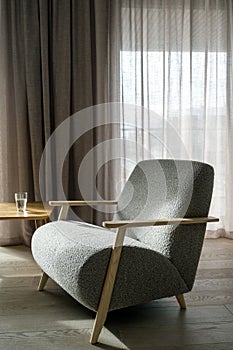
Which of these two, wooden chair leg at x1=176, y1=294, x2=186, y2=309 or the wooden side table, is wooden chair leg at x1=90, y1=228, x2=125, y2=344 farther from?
the wooden side table

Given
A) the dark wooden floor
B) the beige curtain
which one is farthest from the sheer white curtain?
the dark wooden floor

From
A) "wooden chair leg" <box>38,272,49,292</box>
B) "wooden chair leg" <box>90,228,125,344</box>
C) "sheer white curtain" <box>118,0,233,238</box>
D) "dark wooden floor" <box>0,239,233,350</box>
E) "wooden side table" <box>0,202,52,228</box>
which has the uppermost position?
"sheer white curtain" <box>118,0,233,238</box>

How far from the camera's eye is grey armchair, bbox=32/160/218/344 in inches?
84.1

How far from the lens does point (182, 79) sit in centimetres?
399

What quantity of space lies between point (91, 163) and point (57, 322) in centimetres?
171

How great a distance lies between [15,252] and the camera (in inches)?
143

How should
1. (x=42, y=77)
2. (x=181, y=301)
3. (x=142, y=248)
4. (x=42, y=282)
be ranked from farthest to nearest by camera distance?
(x=42, y=77) → (x=42, y=282) → (x=181, y=301) → (x=142, y=248)

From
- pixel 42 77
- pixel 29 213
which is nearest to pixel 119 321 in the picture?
pixel 29 213

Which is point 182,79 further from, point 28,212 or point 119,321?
point 119,321

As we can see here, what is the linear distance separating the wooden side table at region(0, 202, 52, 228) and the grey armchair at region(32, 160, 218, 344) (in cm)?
9

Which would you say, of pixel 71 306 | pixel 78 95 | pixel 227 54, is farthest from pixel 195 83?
pixel 71 306

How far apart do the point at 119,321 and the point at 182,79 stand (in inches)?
91.2

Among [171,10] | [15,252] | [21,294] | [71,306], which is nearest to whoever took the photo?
[71,306]

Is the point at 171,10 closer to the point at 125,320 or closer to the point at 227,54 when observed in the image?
the point at 227,54
